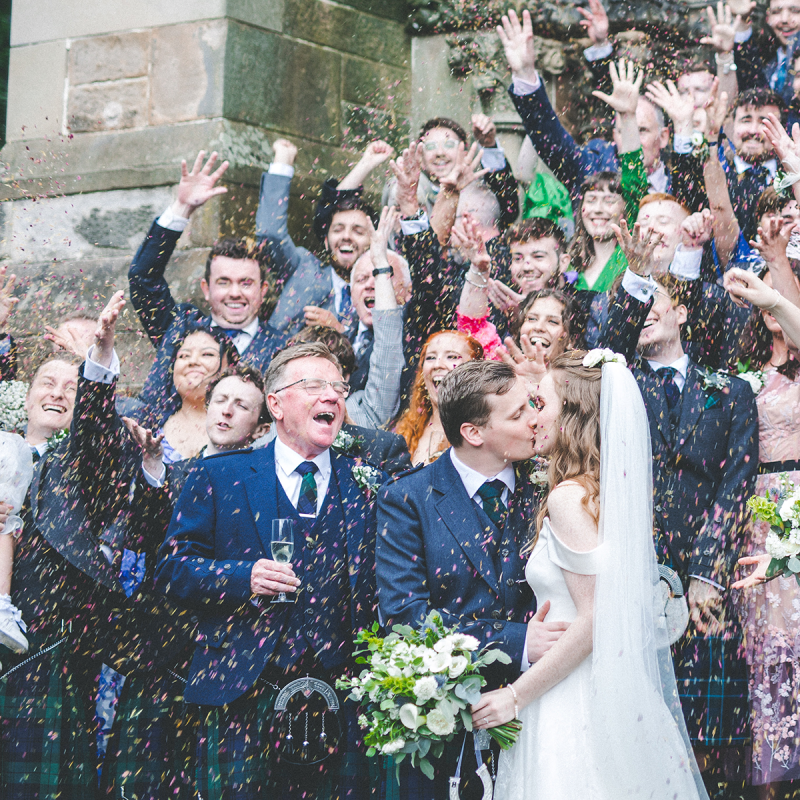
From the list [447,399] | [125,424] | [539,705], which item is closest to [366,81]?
[125,424]

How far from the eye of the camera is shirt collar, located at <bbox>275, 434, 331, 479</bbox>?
4840mm

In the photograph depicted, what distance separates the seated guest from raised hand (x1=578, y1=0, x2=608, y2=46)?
276cm

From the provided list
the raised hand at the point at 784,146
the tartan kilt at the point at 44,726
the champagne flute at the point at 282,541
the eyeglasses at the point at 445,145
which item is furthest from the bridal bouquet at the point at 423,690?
the eyeglasses at the point at 445,145

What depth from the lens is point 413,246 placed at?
21.5 feet

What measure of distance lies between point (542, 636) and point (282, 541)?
98 cm

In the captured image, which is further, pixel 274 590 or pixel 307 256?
pixel 307 256

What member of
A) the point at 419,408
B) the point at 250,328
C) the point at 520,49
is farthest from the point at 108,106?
the point at 419,408

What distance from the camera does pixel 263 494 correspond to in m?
4.73

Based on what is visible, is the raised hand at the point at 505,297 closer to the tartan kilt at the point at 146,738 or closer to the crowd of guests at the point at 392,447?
the crowd of guests at the point at 392,447

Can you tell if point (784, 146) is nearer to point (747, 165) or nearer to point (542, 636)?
point (747, 165)

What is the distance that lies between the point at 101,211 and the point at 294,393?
4115mm

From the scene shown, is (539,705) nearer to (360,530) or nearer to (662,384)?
(360,530)

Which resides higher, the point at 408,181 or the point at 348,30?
the point at 348,30

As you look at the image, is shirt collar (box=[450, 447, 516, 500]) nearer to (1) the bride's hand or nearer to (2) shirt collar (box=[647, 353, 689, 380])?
(1) the bride's hand
